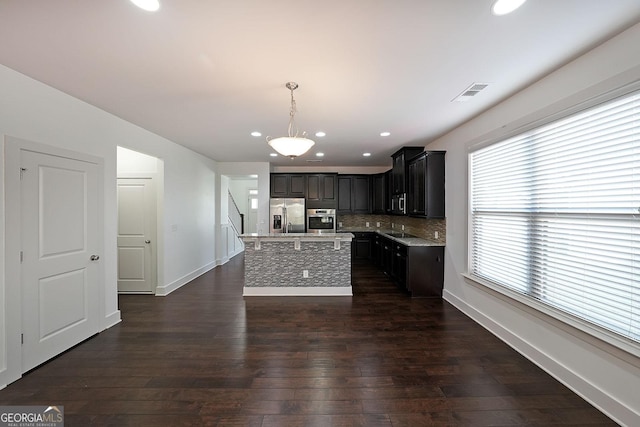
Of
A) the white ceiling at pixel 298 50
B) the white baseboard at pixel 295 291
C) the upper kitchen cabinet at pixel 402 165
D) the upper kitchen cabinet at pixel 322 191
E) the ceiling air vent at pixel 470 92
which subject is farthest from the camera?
the upper kitchen cabinet at pixel 322 191

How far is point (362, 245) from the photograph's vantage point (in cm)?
711

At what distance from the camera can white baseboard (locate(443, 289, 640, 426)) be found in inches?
70.6

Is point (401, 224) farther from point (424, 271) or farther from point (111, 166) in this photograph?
point (111, 166)

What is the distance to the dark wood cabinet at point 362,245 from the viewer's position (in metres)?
7.09

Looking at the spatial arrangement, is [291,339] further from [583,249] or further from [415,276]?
[583,249]

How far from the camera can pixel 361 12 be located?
1568mm

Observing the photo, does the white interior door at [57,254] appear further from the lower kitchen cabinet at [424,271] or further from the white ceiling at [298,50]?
the lower kitchen cabinet at [424,271]

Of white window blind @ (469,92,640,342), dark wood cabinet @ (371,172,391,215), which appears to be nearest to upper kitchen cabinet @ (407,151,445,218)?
white window blind @ (469,92,640,342)

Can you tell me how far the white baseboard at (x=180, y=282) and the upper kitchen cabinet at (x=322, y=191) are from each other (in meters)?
2.92

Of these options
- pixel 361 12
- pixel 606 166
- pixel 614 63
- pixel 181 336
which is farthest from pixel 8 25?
pixel 606 166

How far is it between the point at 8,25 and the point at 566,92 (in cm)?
414

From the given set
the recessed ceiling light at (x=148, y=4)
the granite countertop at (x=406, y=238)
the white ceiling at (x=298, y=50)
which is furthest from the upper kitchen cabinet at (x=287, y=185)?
the recessed ceiling light at (x=148, y=4)

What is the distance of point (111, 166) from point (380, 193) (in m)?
5.62

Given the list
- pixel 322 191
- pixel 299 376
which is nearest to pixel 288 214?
pixel 322 191
